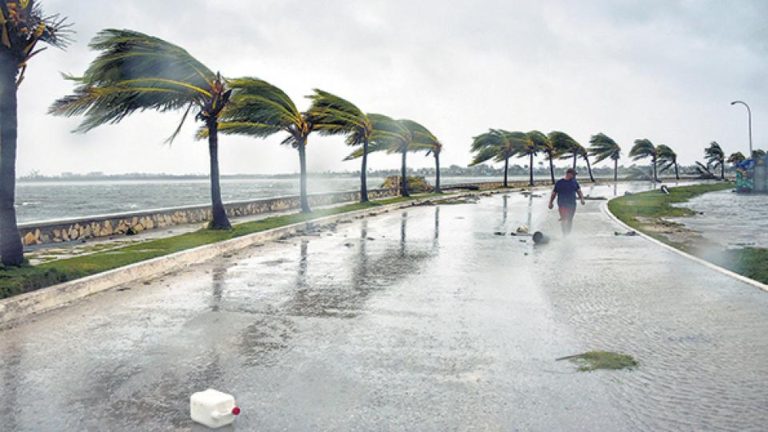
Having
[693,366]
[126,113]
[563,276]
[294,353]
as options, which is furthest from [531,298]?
[126,113]

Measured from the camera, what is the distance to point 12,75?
923cm

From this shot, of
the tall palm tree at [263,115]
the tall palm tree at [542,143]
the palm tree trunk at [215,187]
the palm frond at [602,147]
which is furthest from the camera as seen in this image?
the palm frond at [602,147]

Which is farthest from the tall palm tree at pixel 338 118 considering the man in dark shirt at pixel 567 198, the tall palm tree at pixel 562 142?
the tall palm tree at pixel 562 142

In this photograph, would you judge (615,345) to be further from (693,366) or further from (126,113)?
(126,113)

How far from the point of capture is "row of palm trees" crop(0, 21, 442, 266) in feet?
30.8

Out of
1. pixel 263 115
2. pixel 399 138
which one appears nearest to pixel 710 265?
pixel 263 115

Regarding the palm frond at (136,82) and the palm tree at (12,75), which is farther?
the palm frond at (136,82)

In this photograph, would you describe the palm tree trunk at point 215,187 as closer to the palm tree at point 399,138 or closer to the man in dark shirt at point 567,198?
the man in dark shirt at point 567,198

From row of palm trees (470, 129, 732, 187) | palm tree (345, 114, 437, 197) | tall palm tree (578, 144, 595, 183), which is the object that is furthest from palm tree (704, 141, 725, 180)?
palm tree (345, 114, 437, 197)

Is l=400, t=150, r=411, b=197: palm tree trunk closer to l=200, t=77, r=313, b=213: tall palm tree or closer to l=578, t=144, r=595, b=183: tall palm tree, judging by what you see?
l=200, t=77, r=313, b=213: tall palm tree

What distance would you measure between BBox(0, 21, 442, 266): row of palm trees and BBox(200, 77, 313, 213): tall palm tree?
3 centimetres

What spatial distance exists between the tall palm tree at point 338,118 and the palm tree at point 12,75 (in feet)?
51.9

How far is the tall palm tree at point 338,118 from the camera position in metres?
25.6

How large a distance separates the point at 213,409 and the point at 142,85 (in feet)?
43.2
